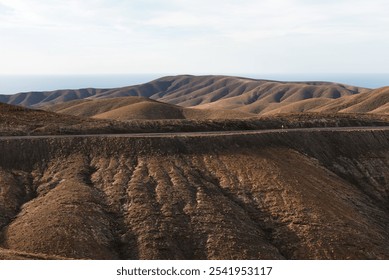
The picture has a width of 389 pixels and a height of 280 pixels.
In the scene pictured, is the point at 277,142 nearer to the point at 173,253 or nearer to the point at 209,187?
the point at 209,187

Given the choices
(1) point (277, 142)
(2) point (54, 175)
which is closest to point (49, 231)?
(2) point (54, 175)

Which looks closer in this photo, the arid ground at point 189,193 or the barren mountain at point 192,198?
the barren mountain at point 192,198

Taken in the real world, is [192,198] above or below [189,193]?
below

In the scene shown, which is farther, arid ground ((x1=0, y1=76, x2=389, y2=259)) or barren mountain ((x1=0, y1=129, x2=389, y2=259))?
arid ground ((x1=0, y1=76, x2=389, y2=259))

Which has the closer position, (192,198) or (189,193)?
(192,198)
